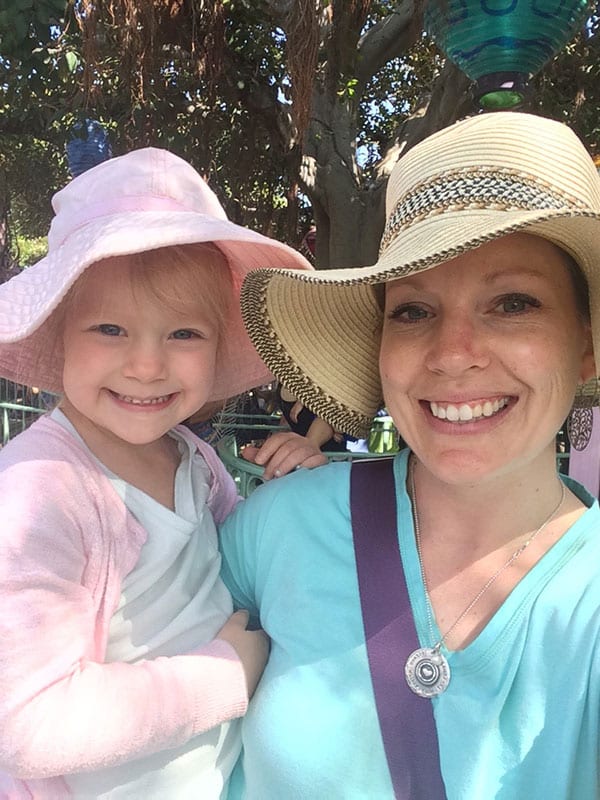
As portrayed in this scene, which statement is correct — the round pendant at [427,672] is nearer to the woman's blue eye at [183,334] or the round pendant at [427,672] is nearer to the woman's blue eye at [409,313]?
the woman's blue eye at [409,313]

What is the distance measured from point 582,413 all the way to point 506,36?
1351mm

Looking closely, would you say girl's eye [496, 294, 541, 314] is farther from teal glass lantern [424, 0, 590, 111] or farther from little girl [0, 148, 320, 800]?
teal glass lantern [424, 0, 590, 111]

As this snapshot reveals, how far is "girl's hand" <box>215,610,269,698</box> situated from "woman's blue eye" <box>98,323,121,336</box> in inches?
25.0

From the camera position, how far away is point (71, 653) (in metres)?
1.12

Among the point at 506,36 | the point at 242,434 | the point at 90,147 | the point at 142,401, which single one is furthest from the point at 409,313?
the point at 90,147

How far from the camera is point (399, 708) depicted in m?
1.12

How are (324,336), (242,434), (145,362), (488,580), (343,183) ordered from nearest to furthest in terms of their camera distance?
(488,580), (145,362), (324,336), (242,434), (343,183)

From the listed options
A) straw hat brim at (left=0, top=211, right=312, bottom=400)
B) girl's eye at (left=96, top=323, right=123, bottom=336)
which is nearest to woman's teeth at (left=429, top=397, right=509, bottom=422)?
straw hat brim at (left=0, top=211, right=312, bottom=400)

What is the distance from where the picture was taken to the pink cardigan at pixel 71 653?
1.08 metres

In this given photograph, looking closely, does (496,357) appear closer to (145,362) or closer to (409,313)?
(409,313)

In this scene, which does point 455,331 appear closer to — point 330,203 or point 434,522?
point 434,522

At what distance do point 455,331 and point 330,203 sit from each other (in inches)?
195

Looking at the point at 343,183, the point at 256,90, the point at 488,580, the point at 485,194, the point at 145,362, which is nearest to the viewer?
the point at 485,194

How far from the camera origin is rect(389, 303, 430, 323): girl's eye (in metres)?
1.30
